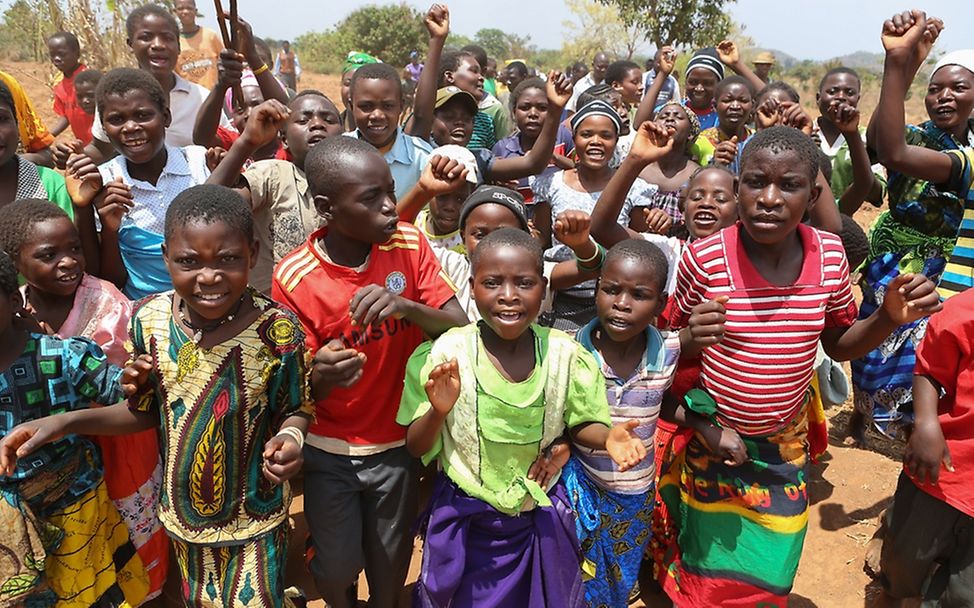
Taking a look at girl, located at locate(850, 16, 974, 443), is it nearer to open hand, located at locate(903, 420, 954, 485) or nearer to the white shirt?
open hand, located at locate(903, 420, 954, 485)

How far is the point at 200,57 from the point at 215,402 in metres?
4.91

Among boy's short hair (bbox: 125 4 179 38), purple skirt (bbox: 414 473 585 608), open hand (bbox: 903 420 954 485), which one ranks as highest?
boy's short hair (bbox: 125 4 179 38)

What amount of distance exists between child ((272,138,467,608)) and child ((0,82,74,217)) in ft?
3.48

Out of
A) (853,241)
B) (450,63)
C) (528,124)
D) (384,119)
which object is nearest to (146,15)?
(384,119)

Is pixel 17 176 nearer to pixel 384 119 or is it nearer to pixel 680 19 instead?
pixel 384 119

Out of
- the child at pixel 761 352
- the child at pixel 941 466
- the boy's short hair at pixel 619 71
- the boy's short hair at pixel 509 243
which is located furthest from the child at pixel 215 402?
the boy's short hair at pixel 619 71

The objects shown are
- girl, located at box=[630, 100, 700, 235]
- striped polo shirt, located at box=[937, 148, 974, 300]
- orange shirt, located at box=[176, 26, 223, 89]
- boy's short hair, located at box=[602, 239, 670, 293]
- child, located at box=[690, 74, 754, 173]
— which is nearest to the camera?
boy's short hair, located at box=[602, 239, 670, 293]

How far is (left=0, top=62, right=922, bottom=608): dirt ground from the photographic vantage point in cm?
304

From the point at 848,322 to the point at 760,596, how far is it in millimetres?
1073

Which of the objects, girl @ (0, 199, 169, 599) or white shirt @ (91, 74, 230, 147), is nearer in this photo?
girl @ (0, 199, 169, 599)

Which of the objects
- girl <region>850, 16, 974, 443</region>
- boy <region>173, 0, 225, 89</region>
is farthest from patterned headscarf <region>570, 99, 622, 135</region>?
boy <region>173, 0, 225, 89</region>

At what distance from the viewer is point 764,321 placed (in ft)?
7.69

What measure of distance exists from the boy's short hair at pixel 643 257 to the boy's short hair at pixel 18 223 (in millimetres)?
Result: 1898

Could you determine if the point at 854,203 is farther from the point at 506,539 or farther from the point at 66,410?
the point at 66,410
